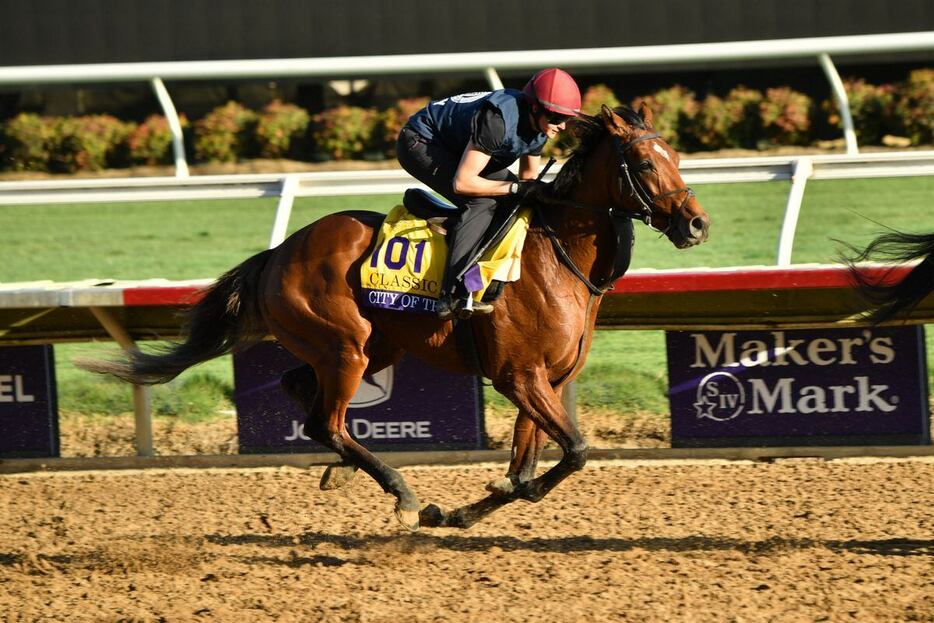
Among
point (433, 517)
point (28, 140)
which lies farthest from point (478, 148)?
point (28, 140)

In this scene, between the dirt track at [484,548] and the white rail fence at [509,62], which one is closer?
the dirt track at [484,548]

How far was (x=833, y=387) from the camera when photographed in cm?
612

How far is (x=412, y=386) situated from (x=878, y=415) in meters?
2.41

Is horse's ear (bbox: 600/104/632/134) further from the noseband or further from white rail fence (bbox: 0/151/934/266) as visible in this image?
white rail fence (bbox: 0/151/934/266)

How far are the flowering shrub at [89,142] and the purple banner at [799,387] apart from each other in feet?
20.7

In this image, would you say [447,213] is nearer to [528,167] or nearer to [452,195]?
[452,195]

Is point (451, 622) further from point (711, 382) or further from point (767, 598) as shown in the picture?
point (711, 382)

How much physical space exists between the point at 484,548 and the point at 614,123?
5.97 feet

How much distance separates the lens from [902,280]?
4.80m

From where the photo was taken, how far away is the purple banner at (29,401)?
6.64 m

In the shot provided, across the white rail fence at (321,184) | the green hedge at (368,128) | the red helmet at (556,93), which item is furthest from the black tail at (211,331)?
the green hedge at (368,128)

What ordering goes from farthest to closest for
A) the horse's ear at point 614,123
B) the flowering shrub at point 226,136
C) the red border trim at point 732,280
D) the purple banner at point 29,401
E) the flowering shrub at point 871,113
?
the flowering shrub at point 226,136, the flowering shrub at point 871,113, the purple banner at point 29,401, the red border trim at point 732,280, the horse's ear at point 614,123

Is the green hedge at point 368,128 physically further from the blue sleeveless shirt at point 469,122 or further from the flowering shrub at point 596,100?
the blue sleeveless shirt at point 469,122

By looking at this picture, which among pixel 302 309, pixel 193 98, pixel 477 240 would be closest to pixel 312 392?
pixel 302 309
